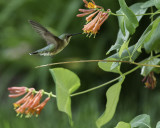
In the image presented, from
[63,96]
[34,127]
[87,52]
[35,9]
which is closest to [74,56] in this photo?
[87,52]

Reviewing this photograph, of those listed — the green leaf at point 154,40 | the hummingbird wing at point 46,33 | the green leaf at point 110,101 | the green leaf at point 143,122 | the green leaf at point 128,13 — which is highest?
the hummingbird wing at point 46,33

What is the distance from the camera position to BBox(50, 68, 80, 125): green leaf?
565mm

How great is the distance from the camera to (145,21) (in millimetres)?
1973

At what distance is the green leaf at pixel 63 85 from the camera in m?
0.56

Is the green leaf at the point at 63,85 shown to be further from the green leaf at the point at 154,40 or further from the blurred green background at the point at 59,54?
the blurred green background at the point at 59,54

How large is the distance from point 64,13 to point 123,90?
66 centimetres

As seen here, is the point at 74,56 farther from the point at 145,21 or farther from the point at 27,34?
the point at 145,21

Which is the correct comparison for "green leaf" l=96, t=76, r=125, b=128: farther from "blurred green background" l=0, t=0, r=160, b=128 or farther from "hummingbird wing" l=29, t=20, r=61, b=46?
"blurred green background" l=0, t=0, r=160, b=128

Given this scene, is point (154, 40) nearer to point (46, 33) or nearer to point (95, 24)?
point (95, 24)

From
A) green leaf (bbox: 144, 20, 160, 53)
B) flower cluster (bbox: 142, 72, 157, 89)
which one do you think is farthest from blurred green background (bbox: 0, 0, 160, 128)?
green leaf (bbox: 144, 20, 160, 53)

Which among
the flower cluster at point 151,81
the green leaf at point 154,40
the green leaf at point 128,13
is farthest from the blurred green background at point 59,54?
the green leaf at point 128,13

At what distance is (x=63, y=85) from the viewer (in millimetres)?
583

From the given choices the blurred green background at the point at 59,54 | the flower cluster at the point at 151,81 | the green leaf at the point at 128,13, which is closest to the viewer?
the green leaf at the point at 128,13

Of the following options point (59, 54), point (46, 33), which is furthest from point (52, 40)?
point (59, 54)
